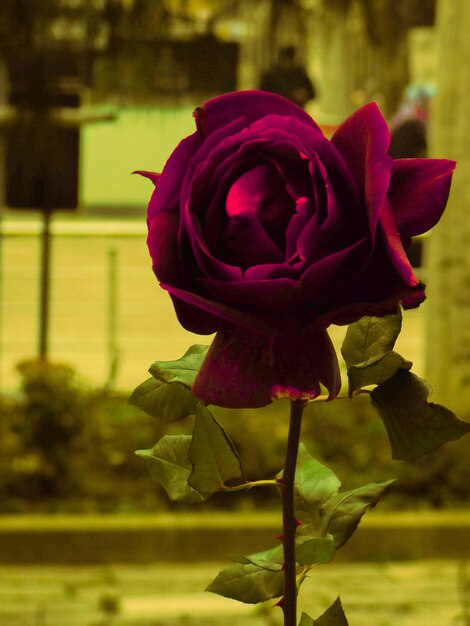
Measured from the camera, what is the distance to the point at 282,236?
880mm

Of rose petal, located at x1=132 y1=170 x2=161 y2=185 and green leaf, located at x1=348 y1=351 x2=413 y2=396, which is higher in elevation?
rose petal, located at x1=132 y1=170 x2=161 y2=185

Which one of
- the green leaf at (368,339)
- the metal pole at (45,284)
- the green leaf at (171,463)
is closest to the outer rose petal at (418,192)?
the green leaf at (368,339)

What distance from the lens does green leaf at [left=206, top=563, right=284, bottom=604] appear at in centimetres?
94

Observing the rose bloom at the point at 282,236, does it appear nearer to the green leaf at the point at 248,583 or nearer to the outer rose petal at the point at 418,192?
the outer rose petal at the point at 418,192

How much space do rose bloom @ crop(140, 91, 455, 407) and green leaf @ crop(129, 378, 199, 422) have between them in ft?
0.29

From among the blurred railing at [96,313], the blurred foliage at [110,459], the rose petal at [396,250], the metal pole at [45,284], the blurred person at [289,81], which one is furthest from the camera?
the blurred railing at [96,313]

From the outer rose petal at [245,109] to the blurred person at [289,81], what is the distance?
7.20 metres

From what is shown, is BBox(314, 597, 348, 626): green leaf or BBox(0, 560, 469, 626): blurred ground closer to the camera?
BBox(314, 597, 348, 626): green leaf

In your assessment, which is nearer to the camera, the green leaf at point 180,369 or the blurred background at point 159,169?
the green leaf at point 180,369

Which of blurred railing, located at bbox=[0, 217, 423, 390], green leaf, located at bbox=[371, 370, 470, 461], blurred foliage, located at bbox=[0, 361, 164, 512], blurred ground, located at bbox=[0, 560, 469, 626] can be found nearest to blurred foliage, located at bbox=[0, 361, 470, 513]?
blurred foliage, located at bbox=[0, 361, 164, 512]

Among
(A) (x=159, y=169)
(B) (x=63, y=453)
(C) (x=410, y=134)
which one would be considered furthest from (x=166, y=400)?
(C) (x=410, y=134)

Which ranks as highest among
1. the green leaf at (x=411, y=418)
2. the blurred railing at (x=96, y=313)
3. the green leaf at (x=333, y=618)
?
the green leaf at (x=411, y=418)

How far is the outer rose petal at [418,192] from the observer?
0.86 m

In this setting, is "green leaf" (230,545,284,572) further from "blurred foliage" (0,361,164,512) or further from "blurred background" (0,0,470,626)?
"blurred foliage" (0,361,164,512)
